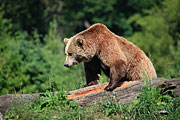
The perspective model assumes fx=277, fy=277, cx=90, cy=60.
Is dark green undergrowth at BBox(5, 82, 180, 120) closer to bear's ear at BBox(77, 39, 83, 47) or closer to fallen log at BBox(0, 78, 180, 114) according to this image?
fallen log at BBox(0, 78, 180, 114)

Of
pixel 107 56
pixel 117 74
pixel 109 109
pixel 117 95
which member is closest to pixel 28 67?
pixel 107 56

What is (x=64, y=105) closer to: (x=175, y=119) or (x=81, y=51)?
(x=81, y=51)

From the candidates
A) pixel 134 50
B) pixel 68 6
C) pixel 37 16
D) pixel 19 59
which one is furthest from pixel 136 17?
pixel 134 50

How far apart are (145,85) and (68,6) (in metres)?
27.0

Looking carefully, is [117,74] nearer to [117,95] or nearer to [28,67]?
[117,95]

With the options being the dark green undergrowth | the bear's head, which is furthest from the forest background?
the dark green undergrowth

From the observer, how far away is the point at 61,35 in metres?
29.0

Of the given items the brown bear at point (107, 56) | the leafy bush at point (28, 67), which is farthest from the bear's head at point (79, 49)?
the leafy bush at point (28, 67)

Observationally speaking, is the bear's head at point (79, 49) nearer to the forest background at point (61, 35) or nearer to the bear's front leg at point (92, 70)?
the bear's front leg at point (92, 70)

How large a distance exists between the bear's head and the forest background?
548mm

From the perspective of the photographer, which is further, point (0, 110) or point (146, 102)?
point (0, 110)

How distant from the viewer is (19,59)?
38.7ft

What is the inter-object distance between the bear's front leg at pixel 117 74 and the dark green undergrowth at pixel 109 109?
41 centimetres

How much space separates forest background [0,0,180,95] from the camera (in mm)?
10461
